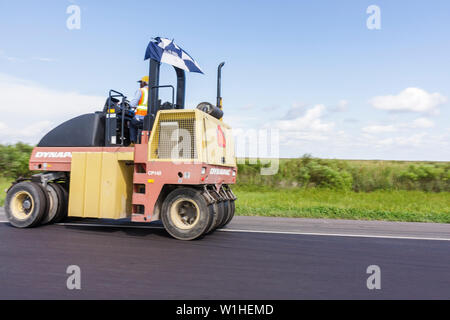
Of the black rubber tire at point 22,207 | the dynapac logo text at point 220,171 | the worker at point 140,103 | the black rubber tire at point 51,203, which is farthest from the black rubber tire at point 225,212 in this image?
the black rubber tire at point 22,207

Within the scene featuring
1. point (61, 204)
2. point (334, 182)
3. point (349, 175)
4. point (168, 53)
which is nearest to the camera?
point (168, 53)

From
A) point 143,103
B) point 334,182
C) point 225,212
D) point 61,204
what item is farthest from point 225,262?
point 334,182

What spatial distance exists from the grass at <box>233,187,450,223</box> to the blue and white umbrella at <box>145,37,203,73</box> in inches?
200

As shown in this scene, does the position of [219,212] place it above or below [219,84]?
below

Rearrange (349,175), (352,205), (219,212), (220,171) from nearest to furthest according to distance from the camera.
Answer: (219,212), (220,171), (352,205), (349,175)

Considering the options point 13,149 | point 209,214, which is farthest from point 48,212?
point 13,149

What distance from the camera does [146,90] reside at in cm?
817

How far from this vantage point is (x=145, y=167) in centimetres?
780

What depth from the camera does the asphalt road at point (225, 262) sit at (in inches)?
179

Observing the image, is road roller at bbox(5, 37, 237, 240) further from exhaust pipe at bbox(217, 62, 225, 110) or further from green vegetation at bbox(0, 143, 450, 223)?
green vegetation at bbox(0, 143, 450, 223)

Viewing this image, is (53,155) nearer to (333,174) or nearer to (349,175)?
(333,174)

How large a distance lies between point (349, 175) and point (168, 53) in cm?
1271
